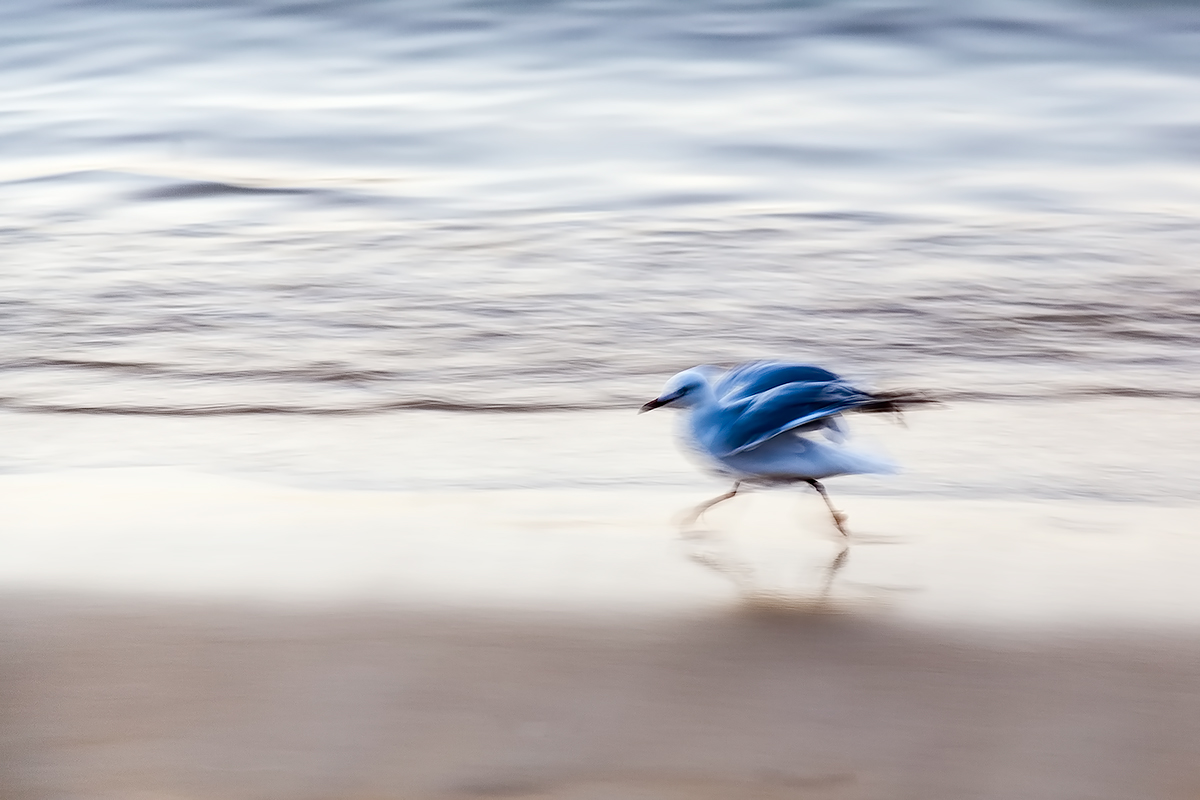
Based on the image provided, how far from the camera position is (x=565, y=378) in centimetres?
421

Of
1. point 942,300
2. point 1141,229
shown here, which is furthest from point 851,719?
point 1141,229

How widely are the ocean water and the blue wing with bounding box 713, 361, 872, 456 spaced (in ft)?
1.73

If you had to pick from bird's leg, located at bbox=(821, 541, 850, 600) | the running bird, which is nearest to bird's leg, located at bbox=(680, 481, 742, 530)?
the running bird

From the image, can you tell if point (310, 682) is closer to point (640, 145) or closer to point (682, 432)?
point (682, 432)

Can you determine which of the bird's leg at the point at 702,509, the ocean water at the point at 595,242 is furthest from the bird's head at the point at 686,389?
the ocean water at the point at 595,242

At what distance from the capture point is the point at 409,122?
28.2ft

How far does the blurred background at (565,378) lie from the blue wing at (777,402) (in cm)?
28

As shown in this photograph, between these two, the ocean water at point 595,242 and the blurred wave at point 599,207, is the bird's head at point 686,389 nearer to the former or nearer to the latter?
the ocean water at point 595,242

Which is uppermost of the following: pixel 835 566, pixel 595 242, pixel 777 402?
pixel 777 402

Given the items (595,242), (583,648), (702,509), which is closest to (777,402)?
(702,509)

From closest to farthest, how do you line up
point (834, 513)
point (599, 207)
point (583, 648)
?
point (583, 648)
point (834, 513)
point (599, 207)

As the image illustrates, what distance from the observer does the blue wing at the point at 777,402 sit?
Result: 262 centimetres

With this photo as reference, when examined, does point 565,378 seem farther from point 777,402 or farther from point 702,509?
point 777,402

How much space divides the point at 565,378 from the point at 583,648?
2.01 meters
